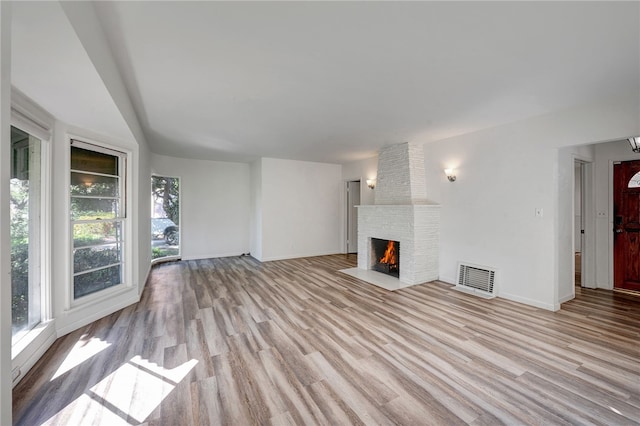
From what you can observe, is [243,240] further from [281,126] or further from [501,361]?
[501,361]

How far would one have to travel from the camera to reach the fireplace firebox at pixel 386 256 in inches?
215

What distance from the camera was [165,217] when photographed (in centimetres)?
661

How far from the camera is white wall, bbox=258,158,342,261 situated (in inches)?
263

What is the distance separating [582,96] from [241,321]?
4722mm

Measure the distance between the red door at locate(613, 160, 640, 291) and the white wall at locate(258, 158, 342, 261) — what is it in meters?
5.56

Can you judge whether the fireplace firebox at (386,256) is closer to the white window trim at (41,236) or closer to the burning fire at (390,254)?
the burning fire at (390,254)

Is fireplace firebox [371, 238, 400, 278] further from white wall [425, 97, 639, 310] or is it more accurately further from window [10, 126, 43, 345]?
window [10, 126, 43, 345]

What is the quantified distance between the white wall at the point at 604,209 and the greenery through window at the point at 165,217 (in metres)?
8.62

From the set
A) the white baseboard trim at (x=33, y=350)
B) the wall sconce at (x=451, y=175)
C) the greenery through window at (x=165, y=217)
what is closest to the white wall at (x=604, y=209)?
the wall sconce at (x=451, y=175)

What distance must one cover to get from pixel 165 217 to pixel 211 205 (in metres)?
1.12

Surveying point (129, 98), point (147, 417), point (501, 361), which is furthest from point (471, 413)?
point (129, 98)

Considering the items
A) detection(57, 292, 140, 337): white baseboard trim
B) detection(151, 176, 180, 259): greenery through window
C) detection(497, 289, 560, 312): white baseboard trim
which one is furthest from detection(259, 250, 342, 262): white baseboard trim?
detection(497, 289, 560, 312): white baseboard trim

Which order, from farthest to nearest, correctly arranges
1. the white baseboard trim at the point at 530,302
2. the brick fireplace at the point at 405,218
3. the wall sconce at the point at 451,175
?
the brick fireplace at the point at 405,218, the wall sconce at the point at 451,175, the white baseboard trim at the point at 530,302

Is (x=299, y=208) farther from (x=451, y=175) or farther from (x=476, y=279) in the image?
(x=476, y=279)
